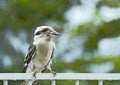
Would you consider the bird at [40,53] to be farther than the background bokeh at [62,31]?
No

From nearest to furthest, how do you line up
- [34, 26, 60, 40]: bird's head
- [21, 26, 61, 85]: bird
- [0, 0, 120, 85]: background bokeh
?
1. [34, 26, 60, 40]: bird's head
2. [21, 26, 61, 85]: bird
3. [0, 0, 120, 85]: background bokeh

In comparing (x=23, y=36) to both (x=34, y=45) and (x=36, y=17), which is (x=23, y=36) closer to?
(x=36, y=17)

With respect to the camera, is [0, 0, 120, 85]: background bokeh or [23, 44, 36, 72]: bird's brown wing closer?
[23, 44, 36, 72]: bird's brown wing

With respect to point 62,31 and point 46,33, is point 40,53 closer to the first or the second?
point 46,33

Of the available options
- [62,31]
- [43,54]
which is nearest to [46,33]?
[43,54]

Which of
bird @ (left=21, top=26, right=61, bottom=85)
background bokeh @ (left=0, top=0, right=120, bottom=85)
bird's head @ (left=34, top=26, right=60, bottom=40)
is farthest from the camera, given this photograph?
background bokeh @ (left=0, top=0, right=120, bottom=85)

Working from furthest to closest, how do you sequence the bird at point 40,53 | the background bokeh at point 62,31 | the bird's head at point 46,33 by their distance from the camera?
1. the background bokeh at point 62,31
2. the bird at point 40,53
3. the bird's head at point 46,33

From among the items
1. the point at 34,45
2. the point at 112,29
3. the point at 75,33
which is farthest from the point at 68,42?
the point at 34,45

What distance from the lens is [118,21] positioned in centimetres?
706

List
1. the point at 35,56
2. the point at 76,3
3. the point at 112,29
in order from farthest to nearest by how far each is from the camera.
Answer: the point at 76,3 → the point at 112,29 → the point at 35,56

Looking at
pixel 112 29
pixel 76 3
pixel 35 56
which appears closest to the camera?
pixel 35 56

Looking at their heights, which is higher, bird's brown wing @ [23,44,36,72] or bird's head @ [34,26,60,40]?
bird's head @ [34,26,60,40]

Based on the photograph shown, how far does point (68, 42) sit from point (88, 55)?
0.34m

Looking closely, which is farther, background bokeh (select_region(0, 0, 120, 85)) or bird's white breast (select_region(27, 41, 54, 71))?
background bokeh (select_region(0, 0, 120, 85))
